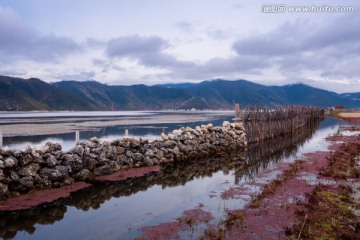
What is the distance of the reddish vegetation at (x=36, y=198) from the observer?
874 cm

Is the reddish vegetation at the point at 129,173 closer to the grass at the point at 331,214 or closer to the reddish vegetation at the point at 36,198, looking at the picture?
the reddish vegetation at the point at 36,198

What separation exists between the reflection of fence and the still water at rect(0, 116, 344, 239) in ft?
27.3

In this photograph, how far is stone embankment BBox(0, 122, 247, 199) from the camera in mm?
9656

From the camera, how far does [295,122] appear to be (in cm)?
3384

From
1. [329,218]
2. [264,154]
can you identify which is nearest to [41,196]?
[329,218]

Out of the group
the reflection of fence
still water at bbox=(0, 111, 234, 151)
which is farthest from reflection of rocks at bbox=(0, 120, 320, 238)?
still water at bbox=(0, 111, 234, 151)

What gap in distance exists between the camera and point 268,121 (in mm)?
25781

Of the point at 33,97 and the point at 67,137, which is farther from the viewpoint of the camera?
the point at 33,97

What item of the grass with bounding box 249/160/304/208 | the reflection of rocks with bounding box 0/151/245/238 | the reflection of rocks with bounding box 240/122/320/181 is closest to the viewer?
the reflection of rocks with bounding box 0/151/245/238

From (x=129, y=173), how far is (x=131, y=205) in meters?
3.87

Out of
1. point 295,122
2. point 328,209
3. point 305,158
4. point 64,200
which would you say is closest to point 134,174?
point 64,200

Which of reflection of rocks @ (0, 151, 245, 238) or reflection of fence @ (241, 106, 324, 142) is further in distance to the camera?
reflection of fence @ (241, 106, 324, 142)

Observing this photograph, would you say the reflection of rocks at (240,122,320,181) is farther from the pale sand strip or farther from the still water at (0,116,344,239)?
the pale sand strip

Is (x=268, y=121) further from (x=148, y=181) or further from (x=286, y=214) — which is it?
(x=286, y=214)
